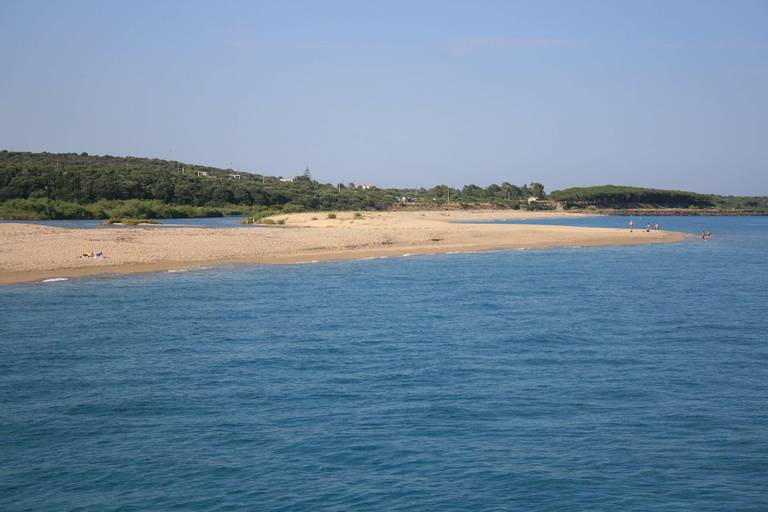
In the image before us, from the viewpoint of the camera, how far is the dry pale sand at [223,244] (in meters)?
32.4

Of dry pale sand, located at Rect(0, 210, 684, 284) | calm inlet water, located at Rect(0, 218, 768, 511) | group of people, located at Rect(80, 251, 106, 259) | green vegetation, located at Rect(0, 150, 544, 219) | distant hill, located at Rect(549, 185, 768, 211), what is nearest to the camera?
calm inlet water, located at Rect(0, 218, 768, 511)

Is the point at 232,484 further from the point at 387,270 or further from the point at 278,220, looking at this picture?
the point at 278,220

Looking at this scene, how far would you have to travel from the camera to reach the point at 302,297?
26047 mm

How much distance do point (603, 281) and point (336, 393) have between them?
21441mm

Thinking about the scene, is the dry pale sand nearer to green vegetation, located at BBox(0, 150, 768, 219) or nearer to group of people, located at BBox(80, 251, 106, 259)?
group of people, located at BBox(80, 251, 106, 259)

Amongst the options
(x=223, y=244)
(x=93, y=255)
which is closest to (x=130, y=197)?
(x=223, y=244)

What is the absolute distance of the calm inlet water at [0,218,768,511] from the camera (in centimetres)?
968

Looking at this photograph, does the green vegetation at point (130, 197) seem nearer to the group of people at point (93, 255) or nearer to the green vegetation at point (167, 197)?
the green vegetation at point (167, 197)

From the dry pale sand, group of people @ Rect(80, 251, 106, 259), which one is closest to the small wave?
the dry pale sand

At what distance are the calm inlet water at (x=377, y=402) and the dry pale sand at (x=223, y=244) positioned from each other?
6856 millimetres

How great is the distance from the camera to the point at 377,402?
13133 millimetres

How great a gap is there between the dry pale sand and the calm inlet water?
6.86 m

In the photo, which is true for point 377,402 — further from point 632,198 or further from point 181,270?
point 632,198

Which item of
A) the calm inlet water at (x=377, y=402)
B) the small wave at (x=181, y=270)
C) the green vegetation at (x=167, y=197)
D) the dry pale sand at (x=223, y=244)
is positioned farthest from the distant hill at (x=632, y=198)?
the calm inlet water at (x=377, y=402)
